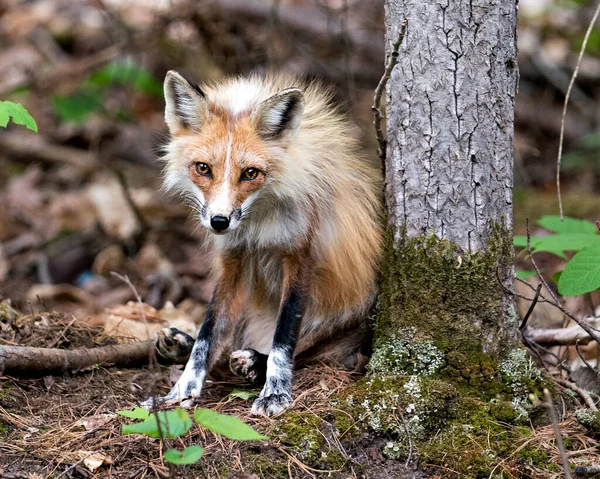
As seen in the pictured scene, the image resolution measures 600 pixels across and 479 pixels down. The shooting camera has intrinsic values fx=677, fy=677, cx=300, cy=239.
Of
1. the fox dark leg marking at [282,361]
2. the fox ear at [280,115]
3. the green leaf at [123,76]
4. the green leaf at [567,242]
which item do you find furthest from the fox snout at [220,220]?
the green leaf at [123,76]

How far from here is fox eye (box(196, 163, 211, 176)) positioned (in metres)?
4.21

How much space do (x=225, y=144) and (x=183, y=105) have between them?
1.50 ft

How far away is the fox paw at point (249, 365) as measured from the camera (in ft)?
14.9

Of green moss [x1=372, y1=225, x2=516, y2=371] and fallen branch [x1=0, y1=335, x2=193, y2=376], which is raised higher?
green moss [x1=372, y1=225, x2=516, y2=371]

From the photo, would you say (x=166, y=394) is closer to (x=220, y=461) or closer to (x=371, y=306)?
(x=220, y=461)

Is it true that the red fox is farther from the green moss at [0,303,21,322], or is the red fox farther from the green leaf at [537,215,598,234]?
the green leaf at [537,215,598,234]

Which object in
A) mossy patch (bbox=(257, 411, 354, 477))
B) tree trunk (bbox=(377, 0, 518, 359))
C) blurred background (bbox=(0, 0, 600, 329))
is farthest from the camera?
blurred background (bbox=(0, 0, 600, 329))

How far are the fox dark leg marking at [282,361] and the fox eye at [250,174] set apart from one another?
0.82 meters

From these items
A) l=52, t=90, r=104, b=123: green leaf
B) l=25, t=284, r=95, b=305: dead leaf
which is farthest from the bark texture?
l=52, t=90, r=104, b=123: green leaf

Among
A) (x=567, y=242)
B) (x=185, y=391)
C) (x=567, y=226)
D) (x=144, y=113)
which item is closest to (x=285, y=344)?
(x=185, y=391)

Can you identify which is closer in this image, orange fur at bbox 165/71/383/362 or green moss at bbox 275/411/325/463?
green moss at bbox 275/411/325/463

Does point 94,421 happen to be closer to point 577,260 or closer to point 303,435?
point 303,435

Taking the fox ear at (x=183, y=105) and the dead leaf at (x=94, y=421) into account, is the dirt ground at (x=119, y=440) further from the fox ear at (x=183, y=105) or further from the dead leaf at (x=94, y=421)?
the fox ear at (x=183, y=105)

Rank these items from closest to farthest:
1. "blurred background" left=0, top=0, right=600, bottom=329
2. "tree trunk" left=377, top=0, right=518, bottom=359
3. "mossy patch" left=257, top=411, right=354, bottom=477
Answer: "mossy patch" left=257, top=411, right=354, bottom=477 < "tree trunk" left=377, top=0, right=518, bottom=359 < "blurred background" left=0, top=0, right=600, bottom=329
